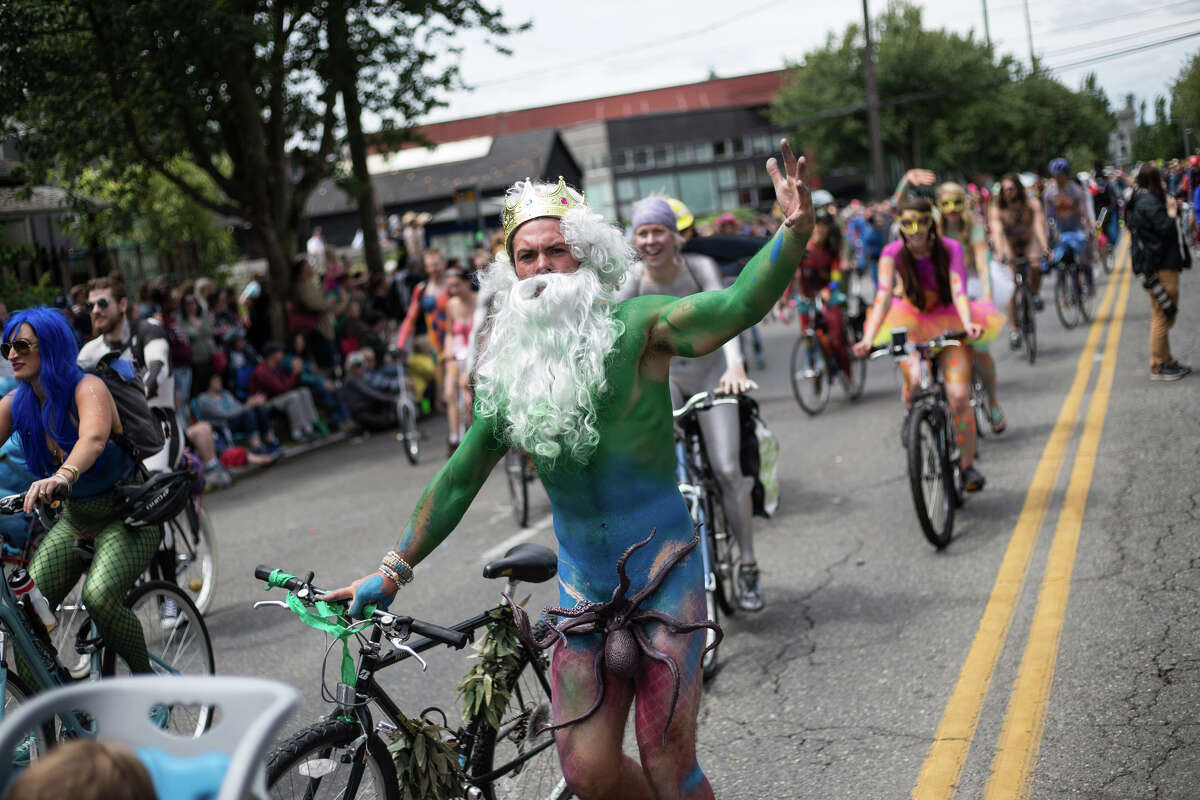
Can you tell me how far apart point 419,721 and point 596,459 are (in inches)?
35.0

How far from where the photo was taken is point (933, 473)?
22.7 feet

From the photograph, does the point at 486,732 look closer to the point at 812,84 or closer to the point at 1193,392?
the point at 1193,392

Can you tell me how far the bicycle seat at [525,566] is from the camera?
3438 mm

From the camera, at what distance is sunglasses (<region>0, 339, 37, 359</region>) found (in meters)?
4.99

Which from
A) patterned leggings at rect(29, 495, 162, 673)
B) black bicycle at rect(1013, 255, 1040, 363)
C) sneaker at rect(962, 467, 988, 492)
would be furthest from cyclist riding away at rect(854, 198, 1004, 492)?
black bicycle at rect(1013, 255, 1040, 363)

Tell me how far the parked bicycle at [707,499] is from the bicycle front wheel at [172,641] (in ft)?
7.26

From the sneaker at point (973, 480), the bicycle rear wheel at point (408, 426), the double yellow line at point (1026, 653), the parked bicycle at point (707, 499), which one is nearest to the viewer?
the double yellow line at point (1026, 653)

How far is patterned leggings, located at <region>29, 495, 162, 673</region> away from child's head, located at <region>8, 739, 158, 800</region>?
3.28 meters

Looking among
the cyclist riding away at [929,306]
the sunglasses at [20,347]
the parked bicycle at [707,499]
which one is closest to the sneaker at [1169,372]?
the cyclist riding away at [929,306]

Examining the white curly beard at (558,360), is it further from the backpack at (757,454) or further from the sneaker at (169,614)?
the backpack at (757,454)

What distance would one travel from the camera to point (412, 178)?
2468 inches

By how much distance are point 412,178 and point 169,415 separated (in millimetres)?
57868

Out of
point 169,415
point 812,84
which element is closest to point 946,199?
point 169,415

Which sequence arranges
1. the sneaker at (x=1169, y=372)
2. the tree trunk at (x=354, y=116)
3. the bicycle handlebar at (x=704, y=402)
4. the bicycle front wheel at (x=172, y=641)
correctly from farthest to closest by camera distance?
the tree trunk at (x=354, y=116) → the sneaker at (x=1169, y=372) → the bicycle handlebar at (x=704, y=402) → the bicycle front wheel at (x=172, y=641)
